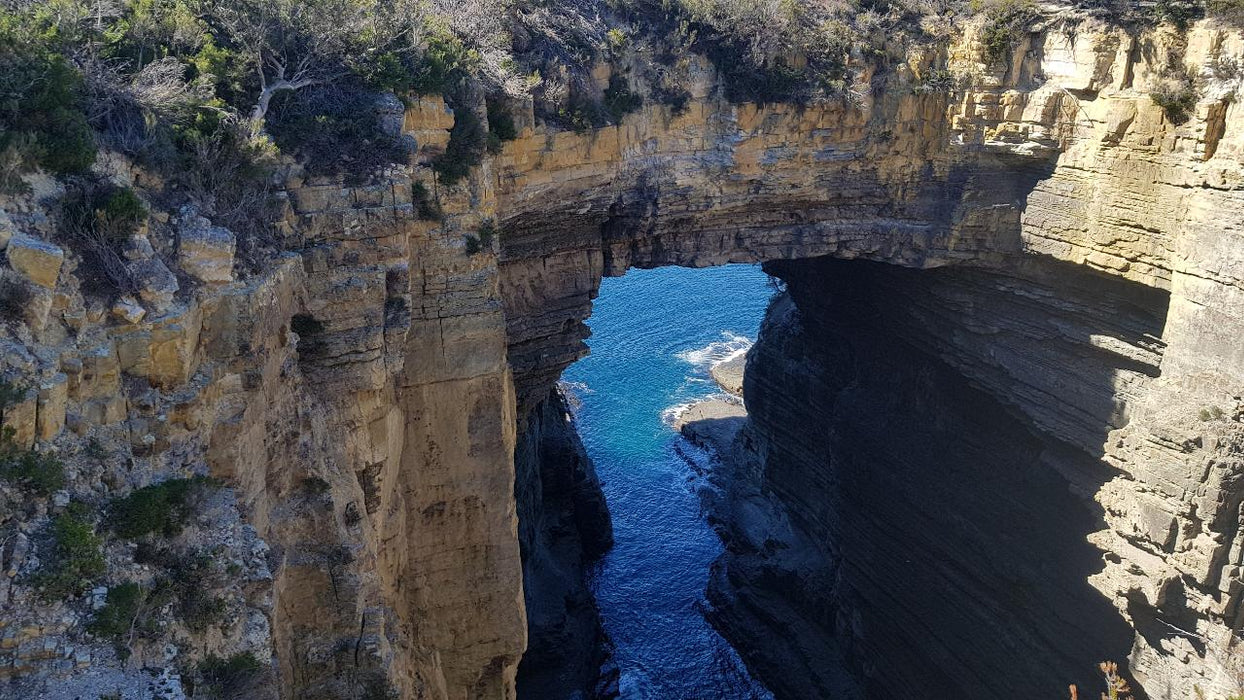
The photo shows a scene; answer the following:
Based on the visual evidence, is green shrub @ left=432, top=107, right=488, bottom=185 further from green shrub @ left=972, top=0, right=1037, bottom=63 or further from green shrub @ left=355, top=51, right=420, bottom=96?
green shrub @ left=972, top=0, right=1037, bottom=63

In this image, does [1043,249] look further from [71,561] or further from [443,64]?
[71,561]

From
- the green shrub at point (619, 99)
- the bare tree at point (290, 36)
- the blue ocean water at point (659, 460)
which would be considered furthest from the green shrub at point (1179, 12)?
the blue ocean water at point (659, 460)

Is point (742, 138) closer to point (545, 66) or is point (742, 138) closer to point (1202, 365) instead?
point (545, 66)

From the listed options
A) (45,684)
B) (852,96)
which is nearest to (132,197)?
(45,684)

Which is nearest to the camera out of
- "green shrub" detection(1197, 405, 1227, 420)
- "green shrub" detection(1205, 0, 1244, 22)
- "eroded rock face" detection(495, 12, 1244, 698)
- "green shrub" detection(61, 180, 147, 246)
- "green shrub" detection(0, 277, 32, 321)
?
"green shrub" detection(0, 277, 32, 321)

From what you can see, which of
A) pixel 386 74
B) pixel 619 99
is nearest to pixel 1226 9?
pixel 619 99

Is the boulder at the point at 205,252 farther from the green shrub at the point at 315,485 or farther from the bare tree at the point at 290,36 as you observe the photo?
the bare tree at the point at 290,36

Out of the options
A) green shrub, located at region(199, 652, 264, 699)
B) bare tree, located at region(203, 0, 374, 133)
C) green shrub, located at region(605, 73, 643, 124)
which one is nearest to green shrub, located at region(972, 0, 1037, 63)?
green shrub, located at region(605, 73, 643, 124)
